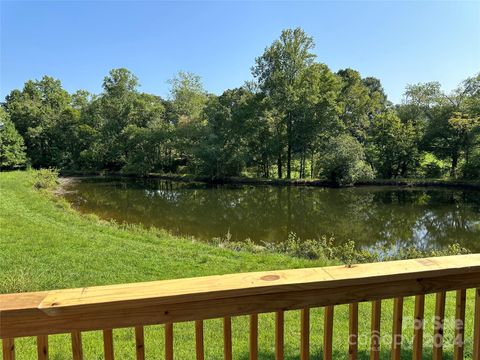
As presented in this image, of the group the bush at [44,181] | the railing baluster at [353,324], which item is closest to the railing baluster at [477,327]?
the railing baluster at [353,324]

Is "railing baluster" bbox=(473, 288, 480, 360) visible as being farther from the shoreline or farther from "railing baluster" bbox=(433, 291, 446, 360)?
the shoreline

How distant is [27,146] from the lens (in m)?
36.3

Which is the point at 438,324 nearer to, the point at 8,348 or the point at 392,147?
the point at 8,348

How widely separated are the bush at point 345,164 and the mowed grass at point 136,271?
1638 cm

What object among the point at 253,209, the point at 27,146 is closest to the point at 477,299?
the point at 253,209

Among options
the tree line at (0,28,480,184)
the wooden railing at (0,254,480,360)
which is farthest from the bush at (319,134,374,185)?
the wooden railing at (0,254,480,360)

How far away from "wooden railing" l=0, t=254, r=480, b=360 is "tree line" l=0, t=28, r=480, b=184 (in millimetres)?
22946

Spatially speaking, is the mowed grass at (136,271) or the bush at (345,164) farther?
the bush at (345,164)

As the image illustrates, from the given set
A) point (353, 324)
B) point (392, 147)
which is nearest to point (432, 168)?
point (392, 147)

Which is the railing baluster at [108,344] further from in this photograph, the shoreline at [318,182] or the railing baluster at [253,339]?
the shoreline at [318,182]

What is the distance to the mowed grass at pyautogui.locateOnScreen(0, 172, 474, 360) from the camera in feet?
10.4

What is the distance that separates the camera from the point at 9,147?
31.0 metres

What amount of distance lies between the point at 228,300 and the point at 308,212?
13949mm

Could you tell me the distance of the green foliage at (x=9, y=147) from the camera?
3033 cm
